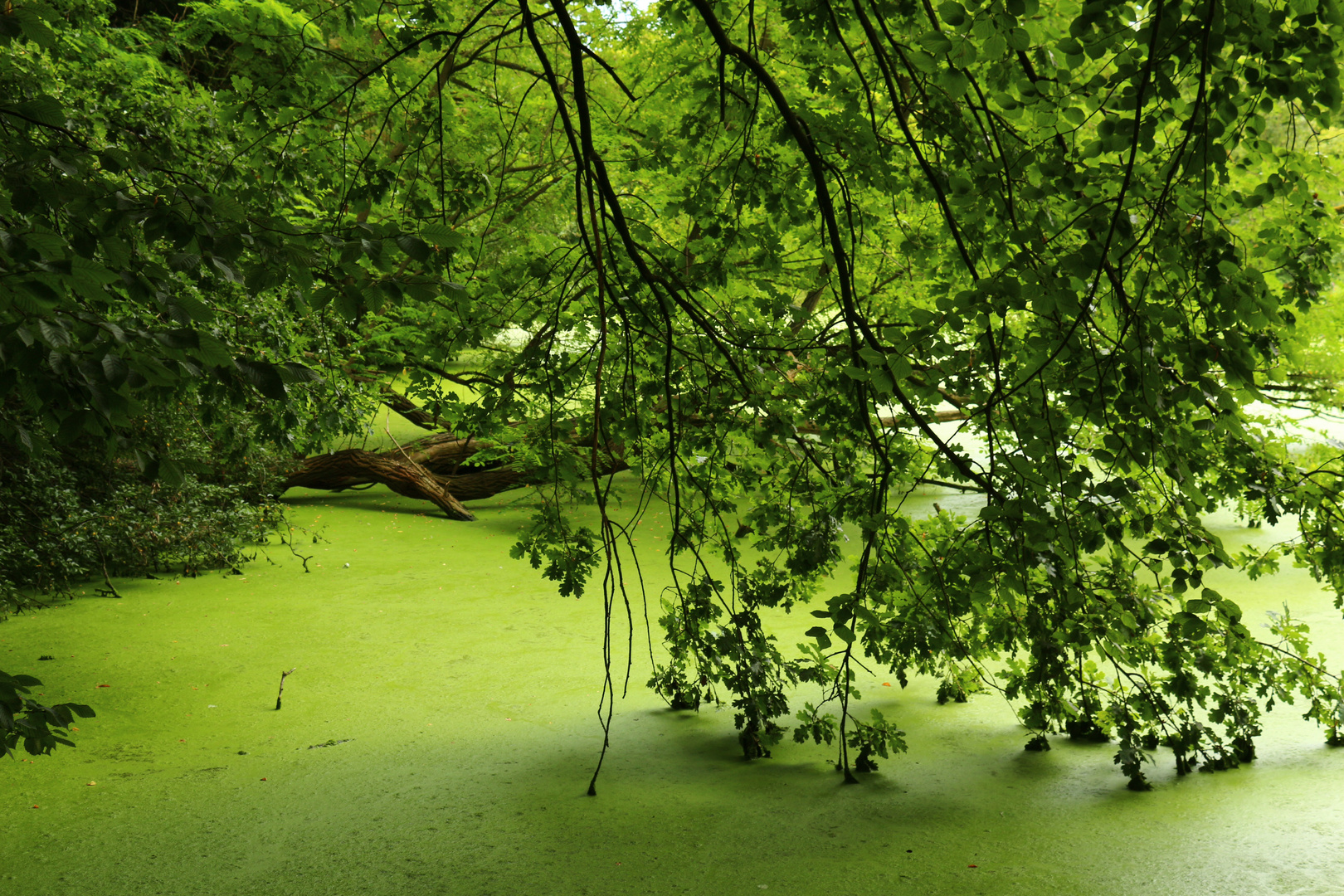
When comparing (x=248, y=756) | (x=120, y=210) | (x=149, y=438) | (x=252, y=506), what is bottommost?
(x=248, y=756)

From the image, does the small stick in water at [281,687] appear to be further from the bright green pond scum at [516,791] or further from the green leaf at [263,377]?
the green leaf at [263,377]

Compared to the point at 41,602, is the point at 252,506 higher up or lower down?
higher up

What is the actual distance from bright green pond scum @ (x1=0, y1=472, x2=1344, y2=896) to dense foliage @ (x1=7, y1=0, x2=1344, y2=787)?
23 centimetres

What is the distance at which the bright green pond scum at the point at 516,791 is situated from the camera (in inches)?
90.9

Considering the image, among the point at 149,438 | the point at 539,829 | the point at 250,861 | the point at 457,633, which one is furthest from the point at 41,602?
the point at 539,829

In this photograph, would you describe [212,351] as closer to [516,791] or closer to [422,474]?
[516,791]

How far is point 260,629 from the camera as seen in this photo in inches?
179

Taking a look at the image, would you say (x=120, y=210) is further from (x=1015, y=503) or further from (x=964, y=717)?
(x=964, y=717)

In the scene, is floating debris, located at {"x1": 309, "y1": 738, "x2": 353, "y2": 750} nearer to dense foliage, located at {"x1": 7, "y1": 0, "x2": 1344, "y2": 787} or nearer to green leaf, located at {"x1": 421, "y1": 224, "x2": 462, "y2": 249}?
dense foliage, located at {"x1": 7, "y1": 0, "x2": 1344, "y2": 787}

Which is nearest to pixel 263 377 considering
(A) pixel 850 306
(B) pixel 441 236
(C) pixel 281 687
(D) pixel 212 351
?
(D) pixel 212 351

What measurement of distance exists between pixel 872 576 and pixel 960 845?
36.8 inches

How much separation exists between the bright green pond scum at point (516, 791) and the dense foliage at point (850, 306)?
23 centimetres

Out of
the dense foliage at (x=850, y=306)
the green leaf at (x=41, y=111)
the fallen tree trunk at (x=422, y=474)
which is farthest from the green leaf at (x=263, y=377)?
the fallen tree trunk at (x=422, y=474)

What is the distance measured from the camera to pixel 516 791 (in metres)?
2.87
